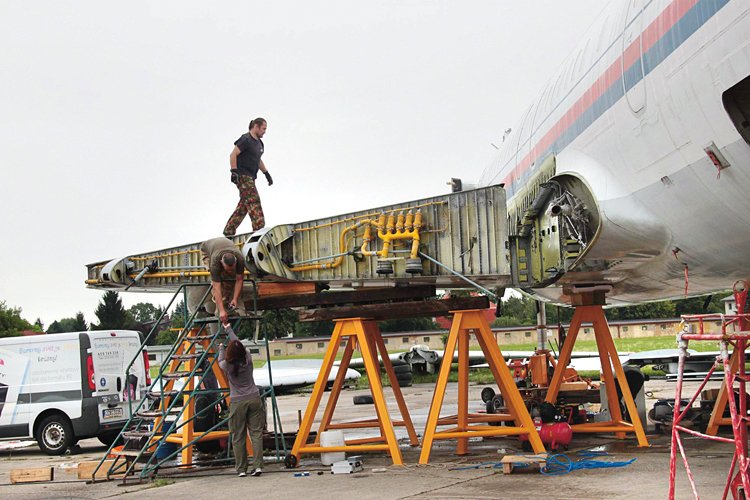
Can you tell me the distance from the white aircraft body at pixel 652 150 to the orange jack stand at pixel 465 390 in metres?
1.35

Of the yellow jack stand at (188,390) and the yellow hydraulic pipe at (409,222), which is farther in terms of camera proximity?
the yellow jack stand at (188,390)

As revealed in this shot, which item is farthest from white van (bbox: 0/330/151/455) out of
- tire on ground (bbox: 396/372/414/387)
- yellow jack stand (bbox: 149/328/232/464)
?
tire on ground (bbox: 396/372/414/387)

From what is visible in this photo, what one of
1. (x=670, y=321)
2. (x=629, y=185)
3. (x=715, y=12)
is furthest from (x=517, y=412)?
(x=670, y=321)

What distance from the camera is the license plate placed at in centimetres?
1741

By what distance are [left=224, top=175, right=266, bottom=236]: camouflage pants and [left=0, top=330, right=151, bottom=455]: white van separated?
5.36 meters

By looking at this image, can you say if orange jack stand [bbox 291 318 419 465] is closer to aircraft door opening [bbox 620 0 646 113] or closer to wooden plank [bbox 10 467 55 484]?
wooden plank [bbox 10 467 55 484]

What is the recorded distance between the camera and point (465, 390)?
12.6 meters

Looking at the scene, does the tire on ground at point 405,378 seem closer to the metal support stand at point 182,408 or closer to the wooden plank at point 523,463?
the metal support stand at point 182,408

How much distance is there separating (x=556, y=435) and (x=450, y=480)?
111 inches

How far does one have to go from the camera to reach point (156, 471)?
11898mm

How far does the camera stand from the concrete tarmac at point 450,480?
9078 mm

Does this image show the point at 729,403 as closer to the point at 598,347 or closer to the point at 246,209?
the point at 598,347

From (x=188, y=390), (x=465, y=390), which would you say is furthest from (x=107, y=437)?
(x=465, y=390)

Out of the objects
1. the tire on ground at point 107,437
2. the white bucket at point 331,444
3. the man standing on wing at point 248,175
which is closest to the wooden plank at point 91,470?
the white bucket at point 331,444
